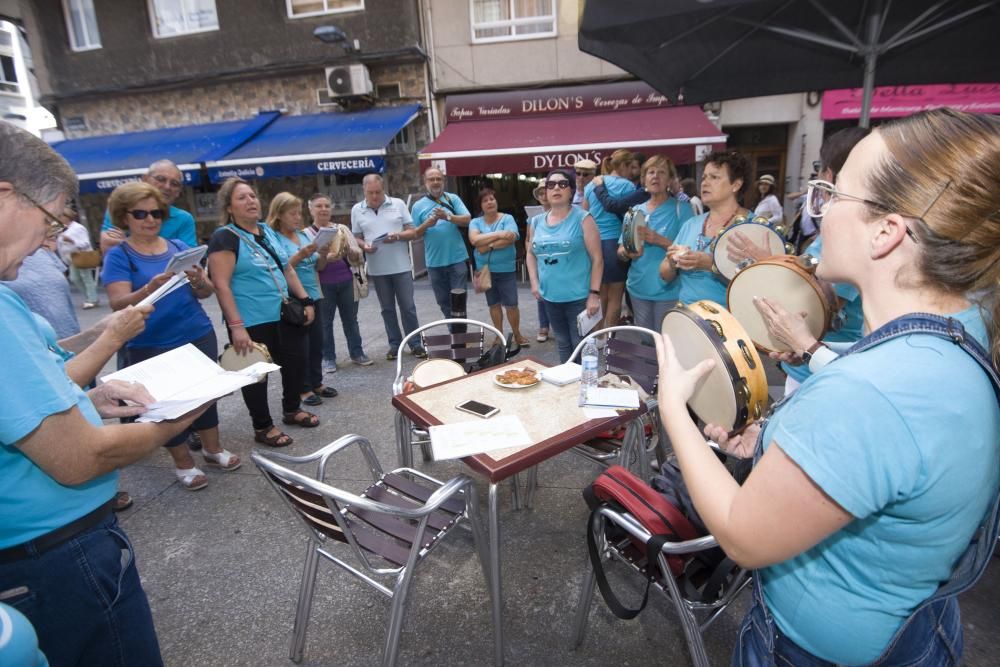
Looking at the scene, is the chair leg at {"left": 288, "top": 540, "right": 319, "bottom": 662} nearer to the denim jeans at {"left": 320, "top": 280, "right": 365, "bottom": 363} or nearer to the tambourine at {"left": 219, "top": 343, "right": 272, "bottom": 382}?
the tambourine at {"left": 219, "top": 343, "right": 272, "bottom": 382}

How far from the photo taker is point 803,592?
997mm

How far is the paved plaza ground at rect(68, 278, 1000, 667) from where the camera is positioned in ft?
6.75

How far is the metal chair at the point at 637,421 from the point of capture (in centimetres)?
256

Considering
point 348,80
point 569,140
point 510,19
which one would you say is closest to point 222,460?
point 569,140

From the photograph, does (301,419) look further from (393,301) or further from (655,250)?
(655,250)

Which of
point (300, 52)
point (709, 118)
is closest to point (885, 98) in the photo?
point (709, 118)

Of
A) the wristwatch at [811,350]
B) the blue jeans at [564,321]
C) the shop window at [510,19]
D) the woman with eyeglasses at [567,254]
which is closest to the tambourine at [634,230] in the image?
the woman with eyeglasses at [567,254]

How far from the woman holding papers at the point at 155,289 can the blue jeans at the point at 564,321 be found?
2479mm

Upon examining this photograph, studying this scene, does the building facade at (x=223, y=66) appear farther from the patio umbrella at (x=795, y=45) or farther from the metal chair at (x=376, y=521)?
the metal chair at (x=376, y=521)

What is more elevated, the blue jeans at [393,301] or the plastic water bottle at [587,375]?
the plastic water bottle at [587,375]

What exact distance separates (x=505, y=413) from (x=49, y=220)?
1.68 meters

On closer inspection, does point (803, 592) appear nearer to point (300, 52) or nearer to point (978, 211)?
point (978, 211)

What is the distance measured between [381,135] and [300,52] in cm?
295

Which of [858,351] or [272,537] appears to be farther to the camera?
[272,537]
